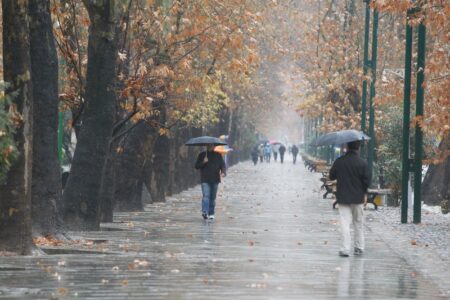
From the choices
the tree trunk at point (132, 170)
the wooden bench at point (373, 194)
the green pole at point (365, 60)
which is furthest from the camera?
the green pole at point (365, 60)

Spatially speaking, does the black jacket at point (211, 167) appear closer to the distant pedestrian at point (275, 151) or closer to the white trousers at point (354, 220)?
the white trousers at point (354, 220)

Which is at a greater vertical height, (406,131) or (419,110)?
(419,110)

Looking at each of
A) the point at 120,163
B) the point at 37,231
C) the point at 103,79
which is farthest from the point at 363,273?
the point at 120,163

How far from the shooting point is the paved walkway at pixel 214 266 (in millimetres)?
13500

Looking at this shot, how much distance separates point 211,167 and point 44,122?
9.66 m

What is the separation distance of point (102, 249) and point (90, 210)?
4.98m

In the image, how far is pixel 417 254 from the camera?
2002 centimetres

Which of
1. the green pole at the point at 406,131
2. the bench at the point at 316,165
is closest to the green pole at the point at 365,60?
the bench at the point at 316,165

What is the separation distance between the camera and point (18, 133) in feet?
56.7

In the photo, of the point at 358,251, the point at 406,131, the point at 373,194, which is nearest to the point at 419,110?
the point at 406,131

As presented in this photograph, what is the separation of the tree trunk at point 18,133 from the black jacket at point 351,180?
4928mm

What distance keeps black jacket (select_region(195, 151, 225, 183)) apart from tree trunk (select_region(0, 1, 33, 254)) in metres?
11.8

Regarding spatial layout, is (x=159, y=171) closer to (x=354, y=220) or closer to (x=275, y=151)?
(x=354, y=220)

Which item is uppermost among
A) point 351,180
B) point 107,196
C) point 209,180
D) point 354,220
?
point 209,180
